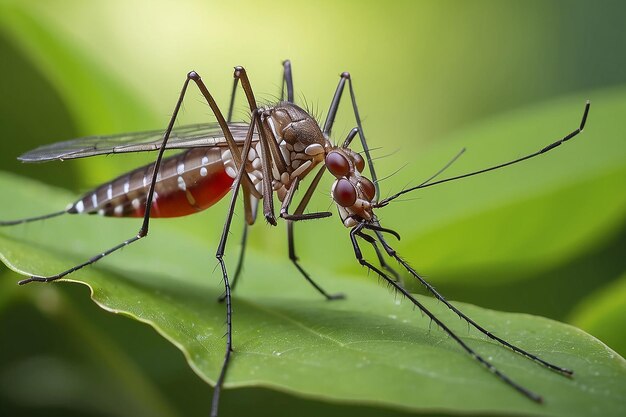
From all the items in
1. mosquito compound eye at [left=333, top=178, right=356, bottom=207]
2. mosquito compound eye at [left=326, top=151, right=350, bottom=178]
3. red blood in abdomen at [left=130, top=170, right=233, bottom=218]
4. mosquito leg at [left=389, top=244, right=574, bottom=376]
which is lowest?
mosquito leg at [left=389, top=244, right=574, bottom=376]

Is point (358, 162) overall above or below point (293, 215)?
above

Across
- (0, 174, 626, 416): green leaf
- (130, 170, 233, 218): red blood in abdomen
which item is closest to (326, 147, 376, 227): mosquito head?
(0, 174, 626, 416): green leaf

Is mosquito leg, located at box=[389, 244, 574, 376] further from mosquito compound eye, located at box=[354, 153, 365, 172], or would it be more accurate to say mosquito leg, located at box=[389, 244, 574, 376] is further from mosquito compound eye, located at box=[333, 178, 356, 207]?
mosquito compound eye, located at box=[354, 153, 365, 172]

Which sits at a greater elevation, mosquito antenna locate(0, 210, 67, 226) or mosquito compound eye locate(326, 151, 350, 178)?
mosquito compound eye locate(326, 151, 350, 178)

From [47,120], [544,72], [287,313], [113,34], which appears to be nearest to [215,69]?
[113,34]

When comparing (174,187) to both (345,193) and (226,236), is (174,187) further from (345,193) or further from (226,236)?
(345,193)

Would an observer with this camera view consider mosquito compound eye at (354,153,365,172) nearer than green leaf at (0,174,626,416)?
No

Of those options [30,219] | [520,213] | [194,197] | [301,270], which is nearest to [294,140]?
[194,197]

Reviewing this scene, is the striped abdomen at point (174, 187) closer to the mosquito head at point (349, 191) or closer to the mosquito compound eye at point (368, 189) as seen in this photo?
the mosquito head at point (349, 191)

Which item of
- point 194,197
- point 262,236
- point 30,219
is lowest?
point 262,236
